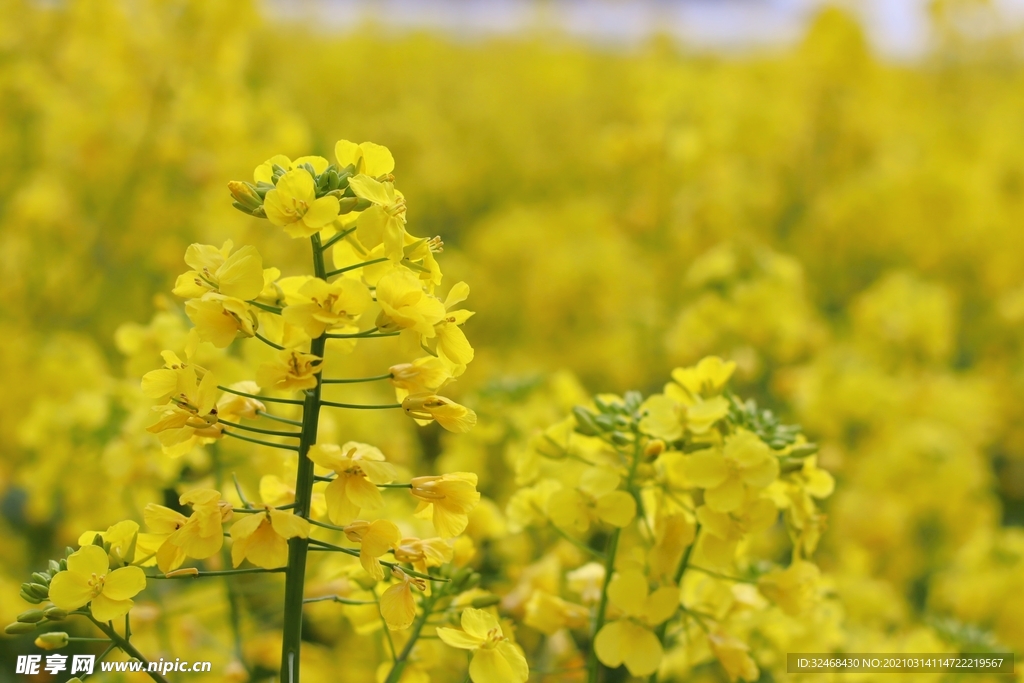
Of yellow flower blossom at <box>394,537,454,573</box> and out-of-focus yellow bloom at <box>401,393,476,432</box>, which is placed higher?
out-of-focus yellow bloom at <box>401,393,476,432</box>

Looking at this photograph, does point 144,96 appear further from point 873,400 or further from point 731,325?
point 873,400

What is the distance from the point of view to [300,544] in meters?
0.69

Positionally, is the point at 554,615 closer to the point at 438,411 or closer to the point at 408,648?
the point at 408,648

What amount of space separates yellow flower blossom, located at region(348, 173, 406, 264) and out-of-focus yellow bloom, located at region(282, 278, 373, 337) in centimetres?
4

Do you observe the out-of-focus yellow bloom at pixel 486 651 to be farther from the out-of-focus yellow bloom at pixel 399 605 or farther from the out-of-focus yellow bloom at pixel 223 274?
the out-of-focus yellow bloom at pixel 223 274

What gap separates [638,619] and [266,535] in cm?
38

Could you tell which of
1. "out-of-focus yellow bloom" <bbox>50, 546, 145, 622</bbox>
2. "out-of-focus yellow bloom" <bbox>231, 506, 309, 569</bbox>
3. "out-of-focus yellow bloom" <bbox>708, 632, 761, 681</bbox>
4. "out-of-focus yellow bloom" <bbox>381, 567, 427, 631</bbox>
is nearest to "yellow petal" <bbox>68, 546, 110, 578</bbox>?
"out-of-focus yellow bloom" <bbox>50, 546, 145, 622</bbox>

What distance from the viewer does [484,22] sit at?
973 cm

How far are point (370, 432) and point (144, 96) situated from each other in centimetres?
122

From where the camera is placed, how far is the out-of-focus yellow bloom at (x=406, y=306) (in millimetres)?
679

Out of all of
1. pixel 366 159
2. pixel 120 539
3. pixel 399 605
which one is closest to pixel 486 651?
pixel 399 605

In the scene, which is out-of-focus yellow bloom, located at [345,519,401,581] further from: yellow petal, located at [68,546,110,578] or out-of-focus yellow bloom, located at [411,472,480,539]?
yellow petal, located at [68,546,110,578]

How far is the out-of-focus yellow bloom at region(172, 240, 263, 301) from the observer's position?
2.19ft

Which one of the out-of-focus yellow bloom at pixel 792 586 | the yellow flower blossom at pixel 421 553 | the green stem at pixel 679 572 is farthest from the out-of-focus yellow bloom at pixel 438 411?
the out-of-focus yellow bloom at pixel 792 586
